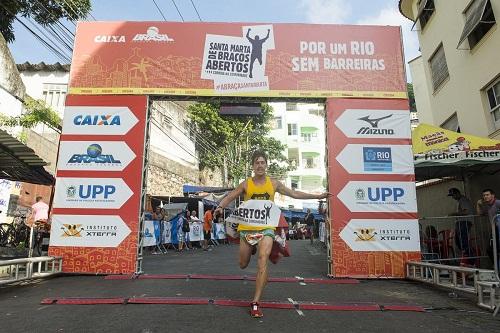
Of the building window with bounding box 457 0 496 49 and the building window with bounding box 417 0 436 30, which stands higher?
the building window with bounding box 417 0 436 30

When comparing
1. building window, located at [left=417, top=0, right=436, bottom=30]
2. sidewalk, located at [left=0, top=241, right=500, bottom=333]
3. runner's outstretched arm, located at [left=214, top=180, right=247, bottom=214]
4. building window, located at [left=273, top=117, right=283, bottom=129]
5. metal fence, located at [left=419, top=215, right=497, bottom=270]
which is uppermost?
building window, located at [left=273, top=117, right=283, bottom=129]

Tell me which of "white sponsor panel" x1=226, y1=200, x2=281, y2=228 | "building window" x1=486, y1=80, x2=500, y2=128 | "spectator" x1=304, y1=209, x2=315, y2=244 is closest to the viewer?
"white sponsor panel" x1=226, y1=200, x2=281, y2=228

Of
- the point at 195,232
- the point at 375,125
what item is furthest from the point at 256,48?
the point at 195,232

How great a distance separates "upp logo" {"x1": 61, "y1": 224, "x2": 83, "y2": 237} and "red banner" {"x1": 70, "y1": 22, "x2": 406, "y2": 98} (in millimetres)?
2703

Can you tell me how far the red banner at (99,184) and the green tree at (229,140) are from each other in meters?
21.1

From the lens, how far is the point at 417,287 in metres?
7.07

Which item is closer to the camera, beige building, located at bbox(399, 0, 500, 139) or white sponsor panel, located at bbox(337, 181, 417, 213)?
white sponsor panel, located at bbox(337, 181, 417, 213)

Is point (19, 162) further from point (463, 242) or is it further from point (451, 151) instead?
point (463, 242)

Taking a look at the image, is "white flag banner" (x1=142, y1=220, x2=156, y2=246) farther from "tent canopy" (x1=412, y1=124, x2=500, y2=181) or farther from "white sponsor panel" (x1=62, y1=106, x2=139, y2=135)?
"tent canopy" (x1=412, y1=124, x2=500, y2=181)

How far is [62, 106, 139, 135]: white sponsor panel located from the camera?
8.33 metres

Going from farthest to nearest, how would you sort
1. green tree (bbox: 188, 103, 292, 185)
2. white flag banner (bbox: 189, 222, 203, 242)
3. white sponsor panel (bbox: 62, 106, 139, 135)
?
green tree (bbox: 188, 103, 292, 185)
white flag banner (bbox: 189, 222, 203, 242)
white sponsor panel (bbox: 62, 106, 139, 135)

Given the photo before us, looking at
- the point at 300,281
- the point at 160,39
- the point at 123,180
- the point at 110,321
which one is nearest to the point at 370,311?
the point at 300,281

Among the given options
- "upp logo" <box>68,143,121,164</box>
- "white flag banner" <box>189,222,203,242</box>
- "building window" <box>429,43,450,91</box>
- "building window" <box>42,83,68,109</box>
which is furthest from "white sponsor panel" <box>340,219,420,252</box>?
"building window" <box>42,83,68,109</box>

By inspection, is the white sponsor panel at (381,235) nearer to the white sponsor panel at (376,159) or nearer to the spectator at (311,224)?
the white sponsor panel at (376,159)
